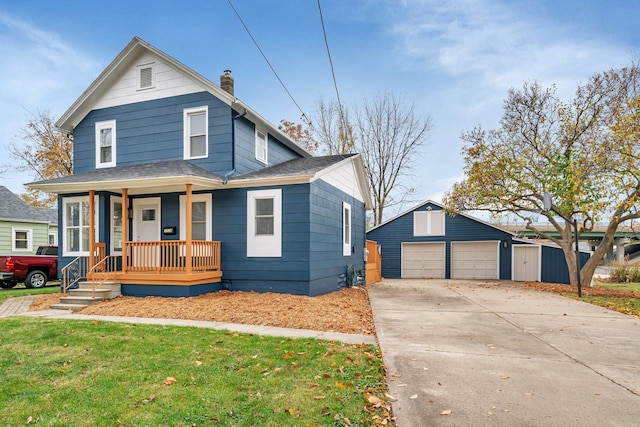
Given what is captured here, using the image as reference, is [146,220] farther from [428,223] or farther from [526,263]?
[526,263]

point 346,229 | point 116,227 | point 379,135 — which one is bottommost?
point 346,229

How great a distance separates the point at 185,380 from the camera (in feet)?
13.0

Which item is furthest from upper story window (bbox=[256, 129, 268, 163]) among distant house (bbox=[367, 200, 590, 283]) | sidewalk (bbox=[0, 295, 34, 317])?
distant house (bbox=[367, 200, 590, 283])

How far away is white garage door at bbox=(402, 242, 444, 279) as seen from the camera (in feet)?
67.9

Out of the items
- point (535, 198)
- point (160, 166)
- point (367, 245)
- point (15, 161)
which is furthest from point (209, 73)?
point (15, 161)

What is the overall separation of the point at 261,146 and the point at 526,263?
14.8 metres

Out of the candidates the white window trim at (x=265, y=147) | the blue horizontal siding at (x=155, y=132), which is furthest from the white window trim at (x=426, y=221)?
the blue horizontal siding at (x=155, y=132)

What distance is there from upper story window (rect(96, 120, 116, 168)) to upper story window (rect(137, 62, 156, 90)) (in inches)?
60.9

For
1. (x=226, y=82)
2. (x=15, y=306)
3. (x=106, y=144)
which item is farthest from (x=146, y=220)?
(x=226, y=82)

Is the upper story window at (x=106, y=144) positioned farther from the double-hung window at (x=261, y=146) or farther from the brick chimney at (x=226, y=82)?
the double-hung window at (x=261, y=146)

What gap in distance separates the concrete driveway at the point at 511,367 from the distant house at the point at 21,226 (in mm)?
20605

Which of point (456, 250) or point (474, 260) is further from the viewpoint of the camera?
point (456, 250)

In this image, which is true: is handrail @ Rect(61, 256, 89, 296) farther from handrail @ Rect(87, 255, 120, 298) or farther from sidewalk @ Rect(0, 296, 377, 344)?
sidewalk @ Rect(0, 296, 377, 344)

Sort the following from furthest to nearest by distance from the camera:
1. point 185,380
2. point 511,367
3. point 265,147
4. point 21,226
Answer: point 21,226 → point 265,147 → point 511,367 → point 185,380
